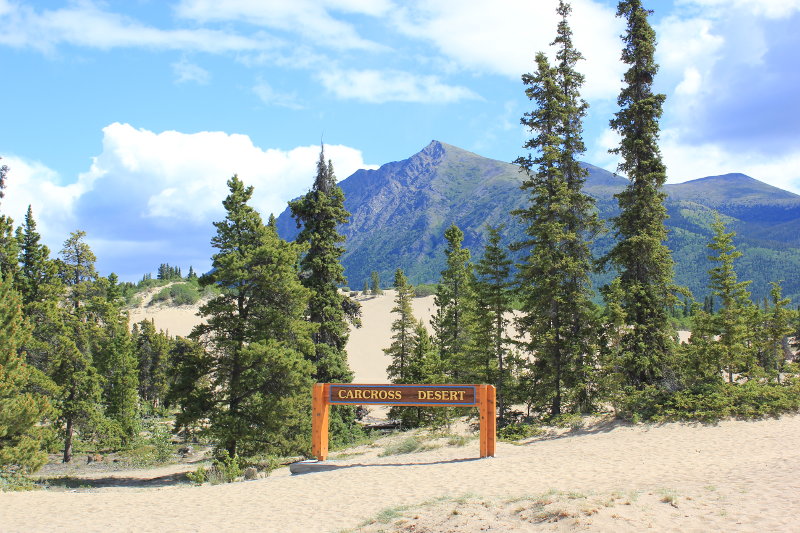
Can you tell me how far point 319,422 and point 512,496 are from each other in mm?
9228

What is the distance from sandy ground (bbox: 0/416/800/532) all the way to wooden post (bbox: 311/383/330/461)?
845mm

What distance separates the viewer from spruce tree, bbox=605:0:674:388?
961 inches

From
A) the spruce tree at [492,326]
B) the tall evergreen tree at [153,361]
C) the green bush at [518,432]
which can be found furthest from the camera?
the tall evergreen tree at [153,361]

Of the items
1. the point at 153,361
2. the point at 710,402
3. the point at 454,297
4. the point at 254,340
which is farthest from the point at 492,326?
the point at 153,361

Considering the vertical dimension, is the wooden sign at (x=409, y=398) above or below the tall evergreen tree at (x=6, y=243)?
below

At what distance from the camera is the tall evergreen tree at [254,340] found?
22.4 m

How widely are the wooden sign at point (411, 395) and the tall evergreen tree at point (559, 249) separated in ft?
25.4

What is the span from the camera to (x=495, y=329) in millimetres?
29250

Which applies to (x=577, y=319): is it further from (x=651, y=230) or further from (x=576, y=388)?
(x=651, y=230)

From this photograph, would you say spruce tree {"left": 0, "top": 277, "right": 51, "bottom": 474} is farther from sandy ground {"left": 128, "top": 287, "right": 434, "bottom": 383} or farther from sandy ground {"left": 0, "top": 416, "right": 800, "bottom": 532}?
sandy ground {"left": 128, "top": 287, "right": 434, "bottom": 383}

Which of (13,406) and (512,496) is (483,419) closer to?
(512,496)

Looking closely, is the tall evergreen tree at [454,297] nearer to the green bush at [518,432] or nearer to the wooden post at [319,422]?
the green bush at [518,432]

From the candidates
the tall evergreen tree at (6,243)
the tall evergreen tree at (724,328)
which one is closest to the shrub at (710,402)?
the tall evergreen tree at (724,328)

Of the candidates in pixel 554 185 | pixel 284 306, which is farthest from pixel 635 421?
pixel 284 306
